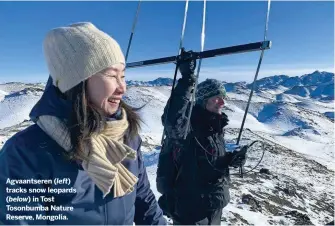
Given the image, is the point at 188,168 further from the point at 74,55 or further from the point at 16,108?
the point at 16,108

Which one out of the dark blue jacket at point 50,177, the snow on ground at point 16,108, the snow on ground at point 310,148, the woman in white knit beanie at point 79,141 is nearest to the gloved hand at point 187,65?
the woman in white knit beanie at point 79,141

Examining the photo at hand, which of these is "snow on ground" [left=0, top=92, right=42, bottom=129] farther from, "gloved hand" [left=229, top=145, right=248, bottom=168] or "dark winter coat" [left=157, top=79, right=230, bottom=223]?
"gloved hand" [left=229, top=145, right=248, bottom=168]

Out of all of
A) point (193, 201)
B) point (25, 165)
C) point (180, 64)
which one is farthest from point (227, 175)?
point (25, 165)

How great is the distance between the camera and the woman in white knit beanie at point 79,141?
175 centimetres

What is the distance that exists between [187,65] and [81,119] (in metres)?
2.09

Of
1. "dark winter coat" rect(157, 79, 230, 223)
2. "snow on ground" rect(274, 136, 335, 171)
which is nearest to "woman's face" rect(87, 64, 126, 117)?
"dark winter coat" rect(157, 79, 230, 223)

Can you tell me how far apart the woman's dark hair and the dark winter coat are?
1957 mm

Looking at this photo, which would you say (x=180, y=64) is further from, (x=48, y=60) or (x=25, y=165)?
(x=25, y=165)

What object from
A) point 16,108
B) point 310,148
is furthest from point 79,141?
point 16,108

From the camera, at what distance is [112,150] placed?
204cm

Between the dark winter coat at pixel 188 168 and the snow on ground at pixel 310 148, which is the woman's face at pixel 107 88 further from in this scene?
the snow on ground at pixel 310 148

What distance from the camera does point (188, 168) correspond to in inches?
155

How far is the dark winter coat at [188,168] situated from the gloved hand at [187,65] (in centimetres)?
7

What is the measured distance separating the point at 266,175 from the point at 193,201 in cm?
1416
